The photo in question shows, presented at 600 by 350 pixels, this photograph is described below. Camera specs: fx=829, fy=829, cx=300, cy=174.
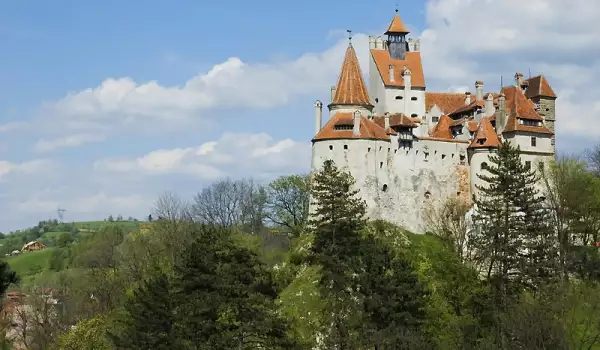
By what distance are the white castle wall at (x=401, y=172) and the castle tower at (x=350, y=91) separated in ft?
12.3

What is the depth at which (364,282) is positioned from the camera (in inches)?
1645

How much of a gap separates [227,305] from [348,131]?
2793cm

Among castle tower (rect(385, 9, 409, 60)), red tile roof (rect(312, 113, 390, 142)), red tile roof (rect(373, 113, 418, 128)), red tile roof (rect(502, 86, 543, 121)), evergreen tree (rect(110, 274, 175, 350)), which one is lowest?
evergreen tree (rect(110, 274, 175, 350))

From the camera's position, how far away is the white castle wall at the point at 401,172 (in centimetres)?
6172

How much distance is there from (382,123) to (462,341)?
2585 centimetres

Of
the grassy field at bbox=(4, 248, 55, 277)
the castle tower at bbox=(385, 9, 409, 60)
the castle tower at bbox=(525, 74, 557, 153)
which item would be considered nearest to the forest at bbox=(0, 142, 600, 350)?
the castle tower at bbox=(525, 74, 557, 153)

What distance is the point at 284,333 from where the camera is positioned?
3859cm

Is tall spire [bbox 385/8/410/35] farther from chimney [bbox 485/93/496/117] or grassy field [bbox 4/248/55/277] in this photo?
grassy field [bbox 4/248/55/277]

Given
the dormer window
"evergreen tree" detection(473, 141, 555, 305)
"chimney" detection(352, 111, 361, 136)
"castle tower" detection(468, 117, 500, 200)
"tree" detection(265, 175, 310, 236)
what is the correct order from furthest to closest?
"tree" detection(265, 175, 310, 236) < "castle tower" detection(468, 117, 500, 200) < the dormer window < "chimney" detection(352, 111, 361, 136) < "evergreen tree" detection(473, 141, 555, 305)

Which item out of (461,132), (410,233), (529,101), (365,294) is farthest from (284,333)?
(529,101)

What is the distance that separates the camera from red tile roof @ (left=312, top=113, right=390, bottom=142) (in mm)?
61938

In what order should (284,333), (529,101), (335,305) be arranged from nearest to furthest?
1. (284,333)
2. (335,305)
3. (529,101)

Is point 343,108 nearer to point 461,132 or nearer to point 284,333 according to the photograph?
point 461,132

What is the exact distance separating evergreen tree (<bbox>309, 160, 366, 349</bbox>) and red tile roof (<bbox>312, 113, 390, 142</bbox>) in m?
5.54
